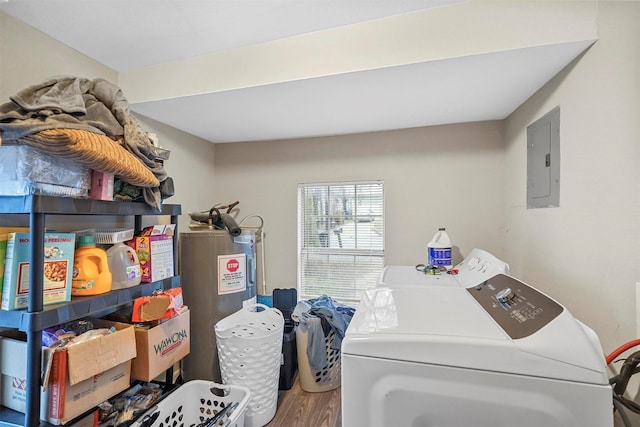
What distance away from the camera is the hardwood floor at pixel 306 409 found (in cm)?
175

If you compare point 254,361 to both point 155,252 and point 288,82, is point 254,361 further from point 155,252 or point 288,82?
point 288,82

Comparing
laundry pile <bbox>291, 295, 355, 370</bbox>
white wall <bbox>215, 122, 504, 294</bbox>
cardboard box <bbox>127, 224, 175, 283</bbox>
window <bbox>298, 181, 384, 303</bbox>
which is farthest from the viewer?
window <bbox>298, 181, 384, 303</bbox>

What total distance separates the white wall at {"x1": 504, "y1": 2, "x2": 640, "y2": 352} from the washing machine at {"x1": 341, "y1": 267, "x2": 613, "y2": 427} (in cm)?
38

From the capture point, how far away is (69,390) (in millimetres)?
1133

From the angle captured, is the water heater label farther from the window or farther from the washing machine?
A: the washing machine

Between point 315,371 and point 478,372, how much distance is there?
56.9 inches

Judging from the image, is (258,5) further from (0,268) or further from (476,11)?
(0,268)

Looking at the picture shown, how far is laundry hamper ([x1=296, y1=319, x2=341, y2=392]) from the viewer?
2.03 m

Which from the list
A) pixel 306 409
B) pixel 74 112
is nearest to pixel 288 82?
pixel 74 112

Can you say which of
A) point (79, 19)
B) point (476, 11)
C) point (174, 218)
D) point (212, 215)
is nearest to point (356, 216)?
point (212, 215)

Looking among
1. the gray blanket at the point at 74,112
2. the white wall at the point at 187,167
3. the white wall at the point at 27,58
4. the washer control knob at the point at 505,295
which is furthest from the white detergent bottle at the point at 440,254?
the white wall at the point at 27,58

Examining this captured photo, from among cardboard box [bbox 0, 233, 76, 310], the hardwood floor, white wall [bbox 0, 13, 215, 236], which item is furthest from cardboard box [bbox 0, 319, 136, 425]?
the hardwood floor

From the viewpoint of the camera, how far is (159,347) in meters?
1.54

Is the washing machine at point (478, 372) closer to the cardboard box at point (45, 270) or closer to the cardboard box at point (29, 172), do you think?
the cardboard box at point (45, 270)
